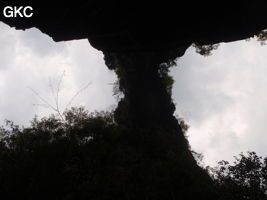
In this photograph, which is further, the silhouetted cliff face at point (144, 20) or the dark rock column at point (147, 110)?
the dark rock column at point (147, 110)

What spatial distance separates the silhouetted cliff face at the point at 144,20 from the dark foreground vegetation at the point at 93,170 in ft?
27.2

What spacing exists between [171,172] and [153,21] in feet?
39.8

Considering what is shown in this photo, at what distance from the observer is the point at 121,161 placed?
17203mm

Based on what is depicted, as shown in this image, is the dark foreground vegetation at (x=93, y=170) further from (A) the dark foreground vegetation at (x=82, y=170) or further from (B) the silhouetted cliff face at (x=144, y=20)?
(B) the silhouetted cliff face at (x=144, y=20)

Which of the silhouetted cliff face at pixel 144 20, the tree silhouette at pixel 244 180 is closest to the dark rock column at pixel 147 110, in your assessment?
the tree silhouette at pixel 244 180

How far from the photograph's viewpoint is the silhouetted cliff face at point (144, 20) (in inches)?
242

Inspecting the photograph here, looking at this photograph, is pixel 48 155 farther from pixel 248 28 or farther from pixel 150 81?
pixel 248 28

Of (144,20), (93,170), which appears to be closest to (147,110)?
(93,170)

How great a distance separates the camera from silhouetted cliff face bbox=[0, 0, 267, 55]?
20.2 ft

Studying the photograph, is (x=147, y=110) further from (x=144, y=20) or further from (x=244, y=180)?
(x=144, y=20)

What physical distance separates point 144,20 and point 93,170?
1295cm

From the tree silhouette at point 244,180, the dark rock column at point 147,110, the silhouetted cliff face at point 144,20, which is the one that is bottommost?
the tree silhouette at point 244,180

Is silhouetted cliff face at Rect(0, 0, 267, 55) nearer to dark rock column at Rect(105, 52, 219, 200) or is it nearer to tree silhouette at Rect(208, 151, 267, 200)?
tree silhouette at Rect(208, 151, 267, 200)

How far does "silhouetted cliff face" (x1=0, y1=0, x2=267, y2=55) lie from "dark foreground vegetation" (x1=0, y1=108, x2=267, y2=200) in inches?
326
